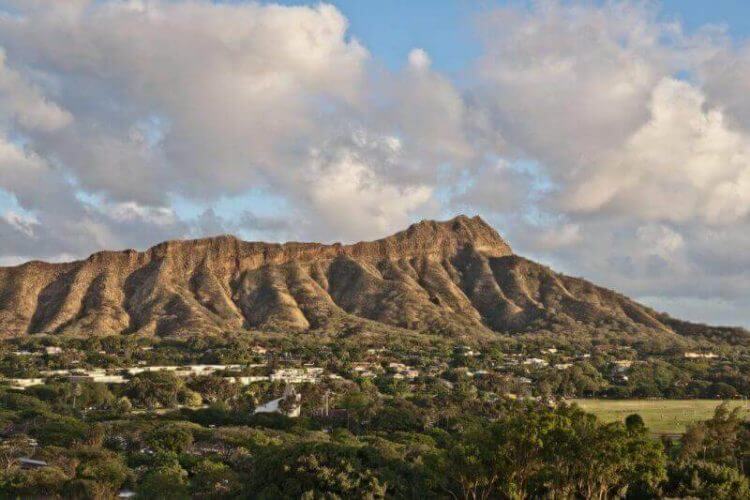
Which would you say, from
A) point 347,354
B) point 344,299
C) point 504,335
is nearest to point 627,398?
point 347,354

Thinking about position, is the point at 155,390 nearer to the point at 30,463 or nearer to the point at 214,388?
the point at 214,388

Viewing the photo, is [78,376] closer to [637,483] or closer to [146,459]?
[146,459]

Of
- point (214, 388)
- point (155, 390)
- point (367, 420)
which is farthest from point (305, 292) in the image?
point (367, 420)

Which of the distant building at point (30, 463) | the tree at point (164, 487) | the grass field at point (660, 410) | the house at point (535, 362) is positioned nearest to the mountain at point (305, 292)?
the house at point (535, 362)

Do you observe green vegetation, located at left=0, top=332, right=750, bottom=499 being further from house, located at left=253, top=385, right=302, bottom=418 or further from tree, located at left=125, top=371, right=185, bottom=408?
house, located at left=253, top=385, right=302, bottom=418

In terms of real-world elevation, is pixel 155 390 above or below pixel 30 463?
above

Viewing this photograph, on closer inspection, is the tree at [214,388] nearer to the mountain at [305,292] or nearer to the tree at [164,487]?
the tree at [164,487]
